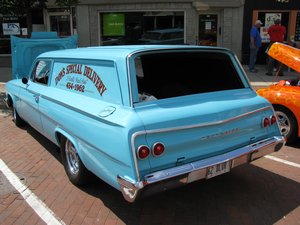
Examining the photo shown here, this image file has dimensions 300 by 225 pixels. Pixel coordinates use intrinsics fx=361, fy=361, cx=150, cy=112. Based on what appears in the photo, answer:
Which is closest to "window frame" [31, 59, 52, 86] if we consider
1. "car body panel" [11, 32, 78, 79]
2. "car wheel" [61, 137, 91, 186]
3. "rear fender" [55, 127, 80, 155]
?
"rear fender" [55, 127, 80, 155]

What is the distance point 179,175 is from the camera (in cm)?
312

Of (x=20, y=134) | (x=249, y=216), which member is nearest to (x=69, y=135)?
(x=249, y=216)

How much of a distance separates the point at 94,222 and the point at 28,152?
2449 millimetres

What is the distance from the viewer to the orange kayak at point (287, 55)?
227 inches

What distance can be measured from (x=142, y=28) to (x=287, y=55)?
9203 millimetres

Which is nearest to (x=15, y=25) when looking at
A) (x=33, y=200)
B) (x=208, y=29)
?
(x=208, y=29)

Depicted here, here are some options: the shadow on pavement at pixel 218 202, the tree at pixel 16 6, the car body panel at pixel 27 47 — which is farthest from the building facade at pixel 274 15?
the shadow on pavement at pixel 218 202

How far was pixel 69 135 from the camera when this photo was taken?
4.10 m

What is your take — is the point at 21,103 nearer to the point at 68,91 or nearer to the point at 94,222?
the point at 68,91

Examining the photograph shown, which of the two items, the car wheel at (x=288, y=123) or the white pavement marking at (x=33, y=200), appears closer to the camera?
the white pavement marking at (x=33, y=200)

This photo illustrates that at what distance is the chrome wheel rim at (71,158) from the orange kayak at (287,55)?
3706mm

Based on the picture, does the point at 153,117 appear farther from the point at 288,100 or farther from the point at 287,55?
the point at 287,55

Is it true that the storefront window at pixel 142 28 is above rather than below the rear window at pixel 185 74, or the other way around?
above

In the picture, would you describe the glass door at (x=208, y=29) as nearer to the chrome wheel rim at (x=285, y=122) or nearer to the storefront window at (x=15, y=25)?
the storefront window at (x=15, y=25)
